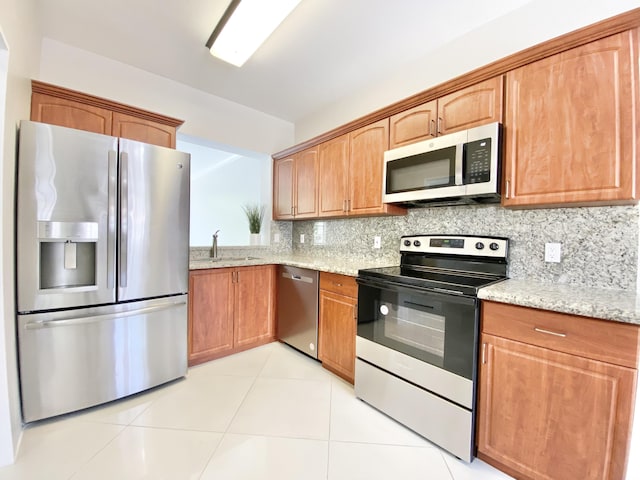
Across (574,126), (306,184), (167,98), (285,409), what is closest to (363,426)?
(285,409)

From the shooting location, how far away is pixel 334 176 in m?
2.70

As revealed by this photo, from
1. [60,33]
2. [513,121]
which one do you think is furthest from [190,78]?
[513,121]

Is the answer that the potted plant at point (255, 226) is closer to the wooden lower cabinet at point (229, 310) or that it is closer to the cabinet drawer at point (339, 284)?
the wooden lower cabinet at point (229, 310)

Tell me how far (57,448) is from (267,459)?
1.14 meters

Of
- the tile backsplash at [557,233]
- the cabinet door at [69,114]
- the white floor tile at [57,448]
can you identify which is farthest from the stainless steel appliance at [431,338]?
the cabinet door at [69,114]

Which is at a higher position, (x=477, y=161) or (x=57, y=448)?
(x=477, y=161)

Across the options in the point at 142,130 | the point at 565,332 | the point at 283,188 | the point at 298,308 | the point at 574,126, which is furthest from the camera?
the point at 283,188

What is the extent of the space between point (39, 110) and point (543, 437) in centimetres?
346

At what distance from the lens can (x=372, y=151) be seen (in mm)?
2340

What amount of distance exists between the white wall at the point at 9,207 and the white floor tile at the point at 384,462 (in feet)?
5.34

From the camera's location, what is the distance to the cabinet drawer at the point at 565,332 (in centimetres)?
102

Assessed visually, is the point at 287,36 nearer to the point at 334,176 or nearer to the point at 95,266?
the point at 334,176

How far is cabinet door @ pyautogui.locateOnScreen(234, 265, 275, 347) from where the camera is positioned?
2641mm

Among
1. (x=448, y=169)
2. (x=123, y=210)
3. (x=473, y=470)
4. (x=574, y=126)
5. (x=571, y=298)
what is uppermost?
(x=574, y=126)
